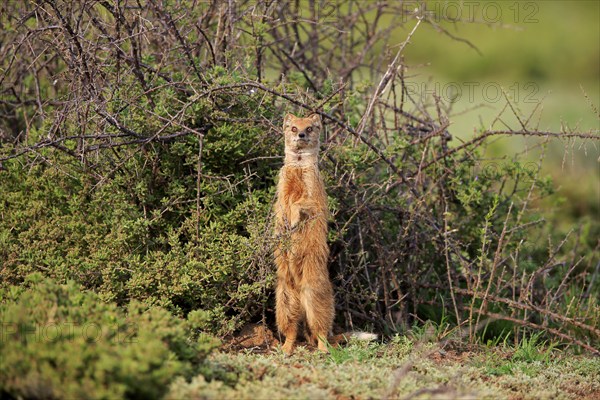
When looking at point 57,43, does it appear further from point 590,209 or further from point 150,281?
point 590,209

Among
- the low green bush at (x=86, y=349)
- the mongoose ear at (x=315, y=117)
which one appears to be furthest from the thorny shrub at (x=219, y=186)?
the low green bush at (x=86, y=349)

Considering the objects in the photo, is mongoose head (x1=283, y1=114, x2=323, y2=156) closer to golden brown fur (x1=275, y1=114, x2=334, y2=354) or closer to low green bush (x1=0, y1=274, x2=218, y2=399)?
golden brown fur (x1=275, y1=114, x2=334, y2=354)

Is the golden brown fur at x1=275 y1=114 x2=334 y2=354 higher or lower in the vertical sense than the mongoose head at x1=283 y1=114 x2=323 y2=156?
lower

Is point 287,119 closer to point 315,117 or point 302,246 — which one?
point 315,117

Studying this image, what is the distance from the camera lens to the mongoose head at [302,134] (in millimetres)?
6270

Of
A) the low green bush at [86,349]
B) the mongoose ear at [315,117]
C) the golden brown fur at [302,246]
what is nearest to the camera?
the low green bush at [86,349]

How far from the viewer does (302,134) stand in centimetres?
624

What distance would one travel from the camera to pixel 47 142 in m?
6.09

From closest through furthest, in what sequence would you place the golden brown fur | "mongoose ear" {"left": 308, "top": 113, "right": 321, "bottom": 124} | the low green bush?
the low green bush
the golden brown fur
"mongoose ear" {"left": 308, "top": 113, "right": 321, "bottom": 124}

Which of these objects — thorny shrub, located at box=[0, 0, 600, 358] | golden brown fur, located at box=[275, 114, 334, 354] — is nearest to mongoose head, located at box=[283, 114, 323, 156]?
golden brown fur, located at box=[275, 114, 334, 354]

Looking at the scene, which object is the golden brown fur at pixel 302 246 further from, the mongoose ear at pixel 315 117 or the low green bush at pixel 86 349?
the low green bush at pixel 86 349

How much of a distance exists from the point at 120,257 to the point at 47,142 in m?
1.06

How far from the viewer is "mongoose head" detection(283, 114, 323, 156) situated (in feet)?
20.6

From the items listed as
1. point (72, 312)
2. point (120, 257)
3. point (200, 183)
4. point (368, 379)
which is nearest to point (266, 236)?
point (200, 183)
